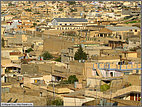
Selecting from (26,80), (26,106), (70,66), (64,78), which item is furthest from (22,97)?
(70,66)

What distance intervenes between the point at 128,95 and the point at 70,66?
672 centimetres

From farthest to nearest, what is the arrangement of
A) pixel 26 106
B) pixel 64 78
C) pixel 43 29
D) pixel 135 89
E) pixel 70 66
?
pixel 43 29
pixel 70 66
pixel 64 78
pixel 135 89
pixel 26 106

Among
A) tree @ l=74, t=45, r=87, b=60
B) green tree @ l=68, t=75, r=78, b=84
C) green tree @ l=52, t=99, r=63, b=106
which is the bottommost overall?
tree @ l=74, t=45, r=87, b=60

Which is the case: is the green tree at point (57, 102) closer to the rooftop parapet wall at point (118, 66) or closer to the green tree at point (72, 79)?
the green tree at point (72, 79)

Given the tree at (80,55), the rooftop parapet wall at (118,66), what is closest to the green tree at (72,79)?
the rooftop parapet wall at (118,66)

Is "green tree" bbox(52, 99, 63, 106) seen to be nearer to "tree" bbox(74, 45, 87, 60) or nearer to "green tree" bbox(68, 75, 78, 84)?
"green tree" bbox(68, 75, 78, 84)

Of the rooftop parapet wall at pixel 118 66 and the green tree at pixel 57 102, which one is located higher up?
the green tree at pixel 57 102

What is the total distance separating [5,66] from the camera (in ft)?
69.1

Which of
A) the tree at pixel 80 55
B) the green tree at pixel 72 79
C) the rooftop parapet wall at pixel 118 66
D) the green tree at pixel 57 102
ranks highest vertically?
the green tree at pixel 57 102

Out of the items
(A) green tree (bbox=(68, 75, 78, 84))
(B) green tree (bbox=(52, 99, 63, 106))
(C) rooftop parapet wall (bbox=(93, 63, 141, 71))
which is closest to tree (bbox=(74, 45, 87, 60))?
(C) rooftop parapet wall (bbox=(93, 63, 141, 71))

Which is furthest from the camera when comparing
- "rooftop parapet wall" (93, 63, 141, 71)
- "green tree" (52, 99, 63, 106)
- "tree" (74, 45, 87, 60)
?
"tree" (74, 45, 87, 60)

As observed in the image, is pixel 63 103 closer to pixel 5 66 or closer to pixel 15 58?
pixel 5 66

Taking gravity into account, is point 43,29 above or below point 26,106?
below

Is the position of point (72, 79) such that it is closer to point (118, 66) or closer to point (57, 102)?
point (118, 66)
